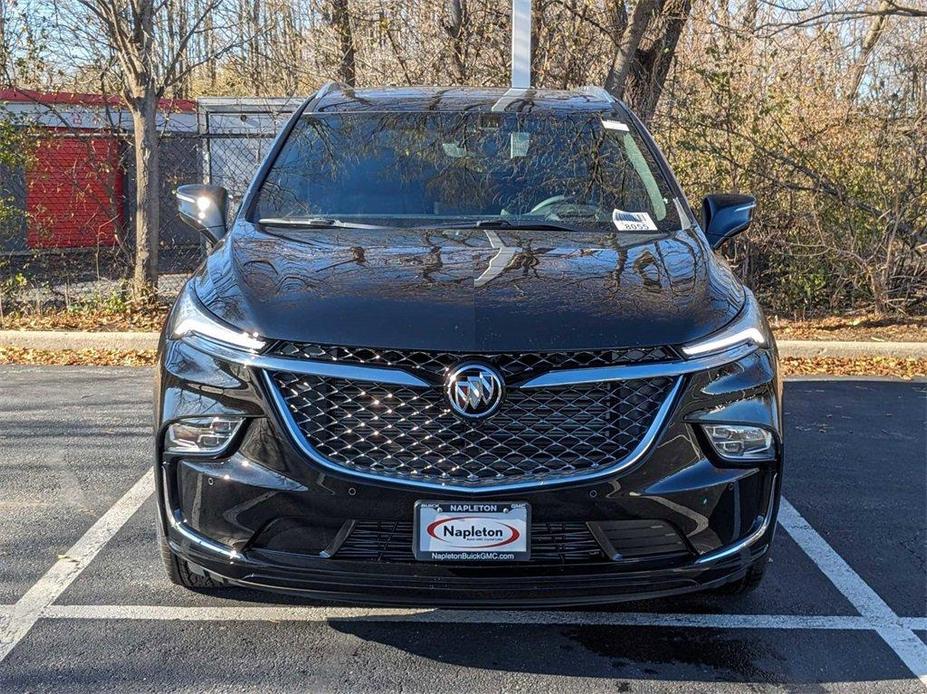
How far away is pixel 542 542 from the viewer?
2.93m

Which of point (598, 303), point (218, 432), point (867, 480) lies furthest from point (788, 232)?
point (218, 432)

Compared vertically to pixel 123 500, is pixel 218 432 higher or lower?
higher

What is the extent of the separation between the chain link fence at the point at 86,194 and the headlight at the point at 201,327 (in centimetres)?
629

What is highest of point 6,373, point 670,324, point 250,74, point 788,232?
point 250,74

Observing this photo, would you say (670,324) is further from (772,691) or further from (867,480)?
(867,480)

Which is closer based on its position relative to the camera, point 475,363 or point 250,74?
point 475,363

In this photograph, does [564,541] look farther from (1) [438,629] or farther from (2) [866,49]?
(2) [866,49]

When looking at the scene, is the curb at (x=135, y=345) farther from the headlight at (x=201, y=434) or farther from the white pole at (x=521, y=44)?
the headlight at (x=201, y=434)

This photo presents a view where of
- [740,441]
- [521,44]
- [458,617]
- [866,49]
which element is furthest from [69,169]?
[740,441]

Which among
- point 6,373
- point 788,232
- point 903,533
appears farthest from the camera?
point 788,232

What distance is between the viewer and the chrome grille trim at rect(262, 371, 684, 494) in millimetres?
2879

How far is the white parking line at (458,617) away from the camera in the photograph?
3.60 metres

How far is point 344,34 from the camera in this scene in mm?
11047

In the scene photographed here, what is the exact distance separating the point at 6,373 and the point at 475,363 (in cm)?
583
